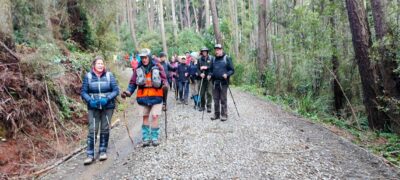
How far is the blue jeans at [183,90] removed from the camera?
1367 centimetres

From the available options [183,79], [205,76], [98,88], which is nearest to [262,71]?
[183,79]

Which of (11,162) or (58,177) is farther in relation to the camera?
(11,162)

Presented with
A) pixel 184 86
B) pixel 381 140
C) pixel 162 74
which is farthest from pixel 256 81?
pixel 162 74

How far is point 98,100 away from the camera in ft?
22.7

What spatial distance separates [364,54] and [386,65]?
689 millimetres

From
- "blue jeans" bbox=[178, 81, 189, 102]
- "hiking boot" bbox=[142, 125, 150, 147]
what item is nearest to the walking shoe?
"hiking boot" bbox=[142, 125, 150, 147]

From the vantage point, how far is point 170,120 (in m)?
10.6

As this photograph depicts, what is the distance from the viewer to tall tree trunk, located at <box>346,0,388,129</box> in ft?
32.6

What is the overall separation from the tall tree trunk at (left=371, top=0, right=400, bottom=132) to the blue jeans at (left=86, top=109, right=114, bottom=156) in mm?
6964

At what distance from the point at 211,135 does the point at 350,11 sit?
551cm

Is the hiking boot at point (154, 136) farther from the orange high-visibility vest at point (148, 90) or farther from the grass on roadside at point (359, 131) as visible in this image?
the grass on roadside at point (359, 131)

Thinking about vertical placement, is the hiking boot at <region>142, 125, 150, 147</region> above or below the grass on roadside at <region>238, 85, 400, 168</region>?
above

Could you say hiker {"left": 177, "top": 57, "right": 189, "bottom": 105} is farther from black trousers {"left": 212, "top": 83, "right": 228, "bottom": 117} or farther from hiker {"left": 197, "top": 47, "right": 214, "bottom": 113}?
black trousers {"left": 212, "top": 83, "right": 228, "bottom": 117}

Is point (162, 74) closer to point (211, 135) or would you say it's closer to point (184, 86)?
point (211, 135)
